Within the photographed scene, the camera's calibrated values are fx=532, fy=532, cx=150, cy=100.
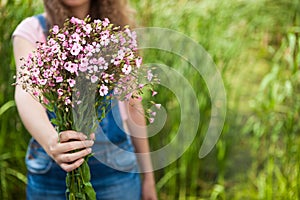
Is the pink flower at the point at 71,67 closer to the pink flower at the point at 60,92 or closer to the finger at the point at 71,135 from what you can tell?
the pink flower at the point at 60,92

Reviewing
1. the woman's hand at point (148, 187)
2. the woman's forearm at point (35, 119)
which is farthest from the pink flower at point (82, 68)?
the woman's hand at point (148, 187)

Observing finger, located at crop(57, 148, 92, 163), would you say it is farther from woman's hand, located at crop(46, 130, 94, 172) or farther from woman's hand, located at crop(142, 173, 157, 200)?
woman's hand, located at crop(142, 173, 157, 200)

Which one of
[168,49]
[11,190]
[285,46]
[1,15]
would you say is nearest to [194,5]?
[168,49]

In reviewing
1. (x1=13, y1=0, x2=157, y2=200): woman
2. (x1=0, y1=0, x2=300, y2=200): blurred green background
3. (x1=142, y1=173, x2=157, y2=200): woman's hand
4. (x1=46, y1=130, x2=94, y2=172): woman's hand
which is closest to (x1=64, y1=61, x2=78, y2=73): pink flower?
(x1=46, y1=130, x2=94, y2=172): woman's hand

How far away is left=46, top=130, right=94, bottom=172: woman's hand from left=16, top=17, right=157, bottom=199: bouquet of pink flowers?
0.7 inches

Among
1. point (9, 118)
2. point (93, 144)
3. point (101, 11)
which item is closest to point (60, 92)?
point (93, 144)

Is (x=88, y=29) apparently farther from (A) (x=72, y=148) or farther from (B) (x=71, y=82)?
(A) (x=72, y=148)

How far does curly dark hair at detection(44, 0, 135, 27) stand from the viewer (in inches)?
59.2

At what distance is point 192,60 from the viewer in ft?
A: 7.84

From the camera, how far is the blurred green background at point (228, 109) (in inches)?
83.3

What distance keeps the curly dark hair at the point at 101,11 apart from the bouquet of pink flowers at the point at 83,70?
484mm

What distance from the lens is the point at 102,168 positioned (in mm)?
1476

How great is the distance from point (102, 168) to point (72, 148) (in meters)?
0.42

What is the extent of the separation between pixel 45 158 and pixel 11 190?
0.85 meters
